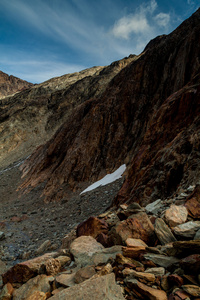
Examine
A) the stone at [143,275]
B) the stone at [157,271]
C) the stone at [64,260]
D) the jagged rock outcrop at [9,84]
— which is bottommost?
the stone at [64,260]

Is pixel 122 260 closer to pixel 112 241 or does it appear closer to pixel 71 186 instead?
pixel 112 241

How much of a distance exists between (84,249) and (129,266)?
1.78 m

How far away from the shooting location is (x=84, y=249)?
441 cm

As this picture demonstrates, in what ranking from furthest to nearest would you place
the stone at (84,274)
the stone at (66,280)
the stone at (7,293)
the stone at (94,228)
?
the stone at (94,228) → the stone at (7,293) → the stone at (66,280) → the stone at (84,274)

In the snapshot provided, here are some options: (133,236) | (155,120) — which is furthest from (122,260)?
(155,120)

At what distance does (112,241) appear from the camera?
4.44m

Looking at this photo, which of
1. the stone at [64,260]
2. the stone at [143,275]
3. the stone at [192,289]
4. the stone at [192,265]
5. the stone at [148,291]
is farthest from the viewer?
the stone at [64,260]

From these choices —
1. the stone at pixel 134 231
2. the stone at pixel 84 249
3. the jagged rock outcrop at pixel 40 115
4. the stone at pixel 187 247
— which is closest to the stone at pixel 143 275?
the stone at pixel 187 247

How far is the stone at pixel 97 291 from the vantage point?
2559 mm

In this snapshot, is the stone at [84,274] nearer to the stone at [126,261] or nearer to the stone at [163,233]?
the stone at [126,261]

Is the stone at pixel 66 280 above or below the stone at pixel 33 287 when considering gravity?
above

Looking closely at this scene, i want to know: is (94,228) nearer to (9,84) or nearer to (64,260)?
(64,260)

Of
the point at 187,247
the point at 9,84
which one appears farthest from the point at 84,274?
the point at 9,84

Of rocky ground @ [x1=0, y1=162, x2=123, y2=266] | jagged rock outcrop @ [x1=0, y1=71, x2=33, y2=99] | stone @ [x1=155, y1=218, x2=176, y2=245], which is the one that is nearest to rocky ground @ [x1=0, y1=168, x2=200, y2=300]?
stone @ [x1=155, y1=218, x2=176, y2=245]
